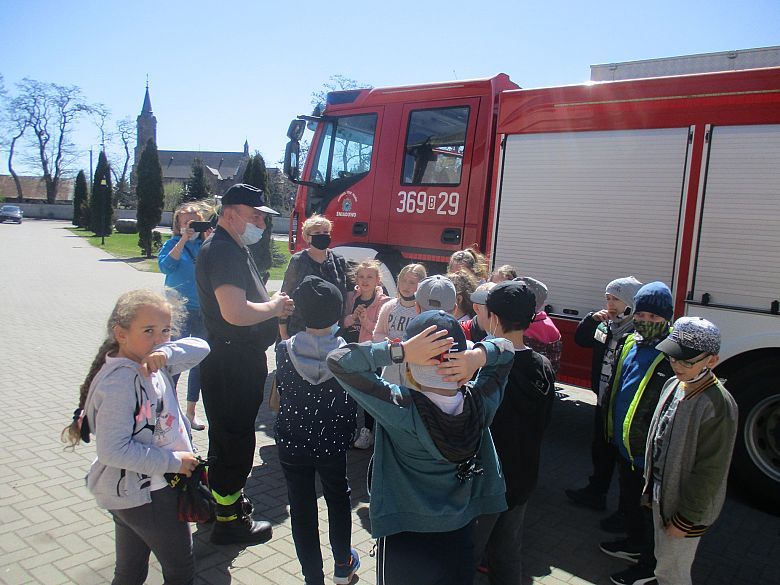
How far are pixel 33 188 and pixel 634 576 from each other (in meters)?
93.4

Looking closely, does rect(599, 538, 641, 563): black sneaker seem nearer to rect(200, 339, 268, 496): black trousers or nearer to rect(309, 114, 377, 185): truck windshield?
rect(200, 339, 268, 496): black trousers

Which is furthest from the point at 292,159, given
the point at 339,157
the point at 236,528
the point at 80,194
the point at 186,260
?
the point at 80,194

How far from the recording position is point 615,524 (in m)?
3.97

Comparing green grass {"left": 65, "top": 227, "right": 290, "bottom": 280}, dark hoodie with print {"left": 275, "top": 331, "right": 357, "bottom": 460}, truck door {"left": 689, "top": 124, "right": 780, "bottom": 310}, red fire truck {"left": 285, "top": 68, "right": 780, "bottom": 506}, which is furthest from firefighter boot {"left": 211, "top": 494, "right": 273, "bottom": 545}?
green grass {"left": 65, "top": 227, "right": 290, "bottom": 280}

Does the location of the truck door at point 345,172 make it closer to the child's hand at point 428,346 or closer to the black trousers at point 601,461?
the black trousers at point 601,461

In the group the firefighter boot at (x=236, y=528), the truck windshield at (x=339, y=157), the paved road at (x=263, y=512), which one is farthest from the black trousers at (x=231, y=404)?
the truck windshield at (x=339, y=157)

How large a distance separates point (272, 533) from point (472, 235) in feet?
11.4

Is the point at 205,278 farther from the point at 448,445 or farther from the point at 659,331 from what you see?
the point at 659,331

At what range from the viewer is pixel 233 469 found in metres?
3.51

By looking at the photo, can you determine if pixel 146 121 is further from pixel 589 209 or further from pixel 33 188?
pixel 589 209

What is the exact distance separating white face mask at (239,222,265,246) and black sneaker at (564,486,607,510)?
2.89 meters

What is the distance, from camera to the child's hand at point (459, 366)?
1.90 metres

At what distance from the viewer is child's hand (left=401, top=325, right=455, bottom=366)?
1854 mm

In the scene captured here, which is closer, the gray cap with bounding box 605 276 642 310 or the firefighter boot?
the firefighter boot
